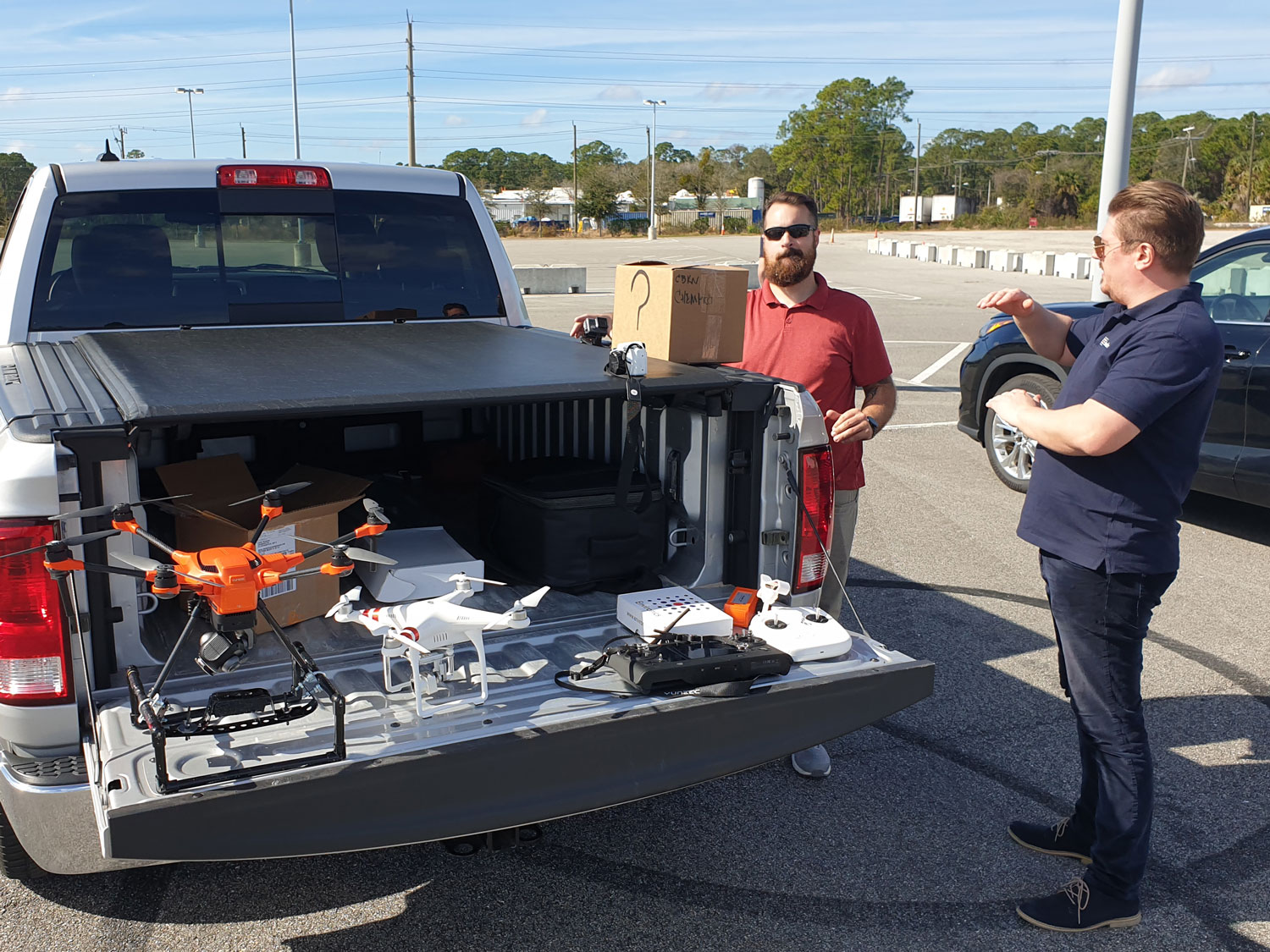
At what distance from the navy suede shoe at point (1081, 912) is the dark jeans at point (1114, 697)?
31 millimetres

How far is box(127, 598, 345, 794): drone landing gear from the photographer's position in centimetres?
238

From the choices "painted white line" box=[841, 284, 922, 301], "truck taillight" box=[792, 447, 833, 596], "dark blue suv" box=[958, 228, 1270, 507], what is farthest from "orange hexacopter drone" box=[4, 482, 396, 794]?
"painted white line" box=[841, 284, 922, 301]

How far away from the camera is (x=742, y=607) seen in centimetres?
343

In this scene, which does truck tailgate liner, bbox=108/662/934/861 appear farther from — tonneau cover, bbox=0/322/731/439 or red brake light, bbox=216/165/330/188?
red brake light, bbox=216/165/330/188

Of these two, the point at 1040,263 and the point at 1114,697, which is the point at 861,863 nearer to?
the point at 1114,697

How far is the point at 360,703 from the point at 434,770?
1.41 feet

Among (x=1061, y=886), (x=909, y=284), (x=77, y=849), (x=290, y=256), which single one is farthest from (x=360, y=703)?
→ (x=909, y=284)

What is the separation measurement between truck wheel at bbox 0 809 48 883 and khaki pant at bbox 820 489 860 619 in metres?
2.77

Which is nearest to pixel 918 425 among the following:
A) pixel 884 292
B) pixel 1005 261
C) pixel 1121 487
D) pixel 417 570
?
pixel 1121 487

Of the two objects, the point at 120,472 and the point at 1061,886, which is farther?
the point at 1061,886

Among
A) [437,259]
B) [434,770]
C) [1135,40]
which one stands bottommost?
[434,770]

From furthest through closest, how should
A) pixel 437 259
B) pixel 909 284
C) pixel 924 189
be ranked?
1. pixel 924 189
2. pixel 909 284
3. pixel 437 259

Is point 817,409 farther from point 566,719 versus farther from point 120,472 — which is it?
point 120,472

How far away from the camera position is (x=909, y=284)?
105 ft
